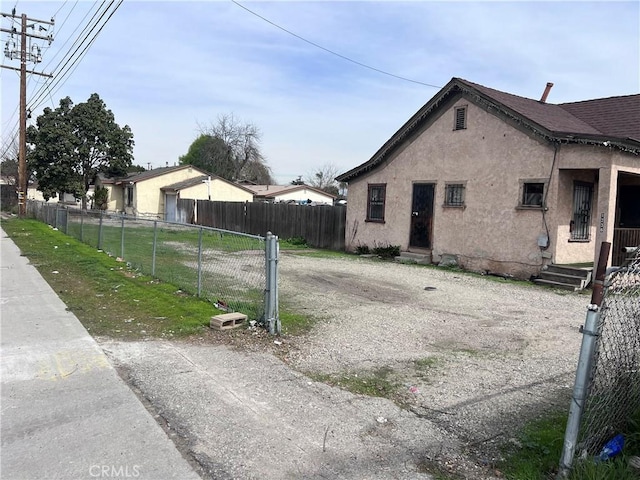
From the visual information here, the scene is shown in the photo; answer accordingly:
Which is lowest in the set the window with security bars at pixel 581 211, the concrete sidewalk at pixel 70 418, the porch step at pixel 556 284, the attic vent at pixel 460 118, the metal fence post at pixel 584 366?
the concrete sidewalk at pixel 70 418

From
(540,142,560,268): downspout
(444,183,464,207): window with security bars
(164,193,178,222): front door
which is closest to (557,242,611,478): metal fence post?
(540,142,560,268): downspout

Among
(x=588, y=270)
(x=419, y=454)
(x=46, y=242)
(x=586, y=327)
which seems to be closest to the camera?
(x=586, y=327)

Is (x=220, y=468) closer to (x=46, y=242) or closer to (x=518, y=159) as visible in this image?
(x=518, y=159)

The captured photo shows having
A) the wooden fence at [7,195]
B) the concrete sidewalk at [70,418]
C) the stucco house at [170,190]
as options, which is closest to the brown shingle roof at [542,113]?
the concrete sidewalk at [70,418]

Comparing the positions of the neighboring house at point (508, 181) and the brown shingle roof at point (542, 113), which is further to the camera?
the brown shingle roof at point (542, 113)

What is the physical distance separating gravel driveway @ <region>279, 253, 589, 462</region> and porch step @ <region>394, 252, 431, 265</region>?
3.83 meters

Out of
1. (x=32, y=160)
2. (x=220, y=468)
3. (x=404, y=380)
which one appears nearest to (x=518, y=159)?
(x=404, y=380)

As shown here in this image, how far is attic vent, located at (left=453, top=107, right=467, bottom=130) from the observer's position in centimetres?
1513

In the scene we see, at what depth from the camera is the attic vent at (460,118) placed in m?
15.1

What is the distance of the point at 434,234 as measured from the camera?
1591cm

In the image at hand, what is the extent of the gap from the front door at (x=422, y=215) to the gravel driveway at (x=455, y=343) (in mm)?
4294

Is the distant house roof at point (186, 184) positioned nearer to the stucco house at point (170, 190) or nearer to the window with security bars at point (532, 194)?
the stucco house at point (170, 190)

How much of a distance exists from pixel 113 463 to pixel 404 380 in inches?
112

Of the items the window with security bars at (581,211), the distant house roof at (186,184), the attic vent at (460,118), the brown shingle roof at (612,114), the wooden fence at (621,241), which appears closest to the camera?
the wooden fence at (621,241)
